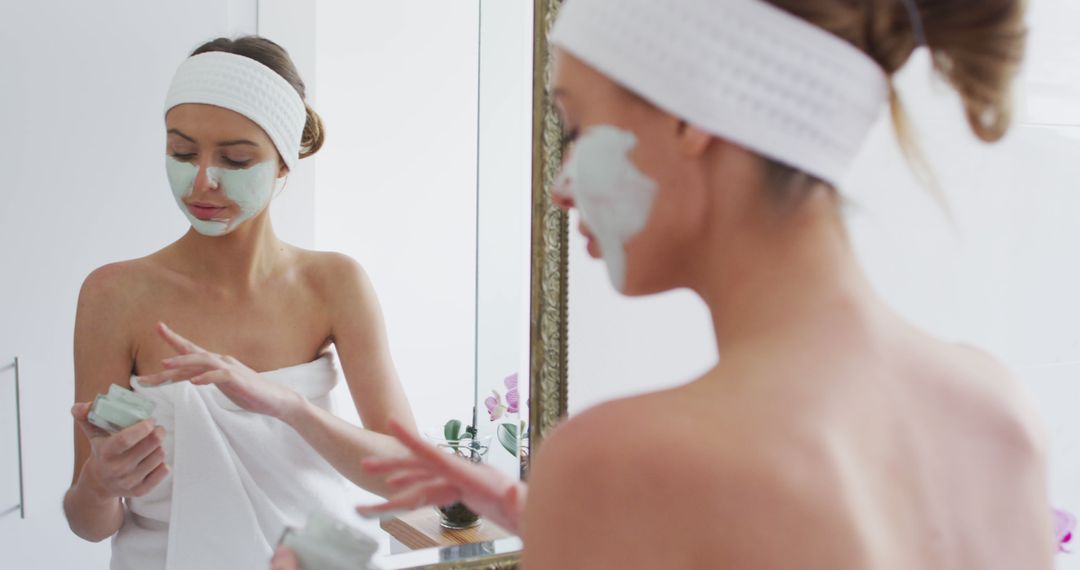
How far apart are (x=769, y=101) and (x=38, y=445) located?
643mm

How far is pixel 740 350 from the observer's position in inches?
19.6

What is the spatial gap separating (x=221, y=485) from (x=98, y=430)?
11cm

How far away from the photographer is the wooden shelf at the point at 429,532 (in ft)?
3.22

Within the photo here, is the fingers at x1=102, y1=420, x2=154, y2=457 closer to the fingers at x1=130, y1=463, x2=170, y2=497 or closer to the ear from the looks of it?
the fingers at x1=130, y1=463, x2=170, y2=497

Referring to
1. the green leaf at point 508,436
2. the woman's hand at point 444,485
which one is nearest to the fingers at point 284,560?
Answer: the woman's hand at point 444,485

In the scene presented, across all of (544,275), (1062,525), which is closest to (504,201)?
(544,275)

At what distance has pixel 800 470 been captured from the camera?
43 cm

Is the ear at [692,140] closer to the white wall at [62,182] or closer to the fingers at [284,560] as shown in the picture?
the fingers at [284,560]

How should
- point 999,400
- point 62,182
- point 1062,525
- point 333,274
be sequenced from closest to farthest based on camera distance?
point 999,400, point 62,182, point 333,274, point 1062,525

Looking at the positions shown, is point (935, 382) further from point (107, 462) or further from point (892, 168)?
point (892, 168)

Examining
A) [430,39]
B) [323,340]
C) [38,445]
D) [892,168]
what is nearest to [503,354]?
[323,340]

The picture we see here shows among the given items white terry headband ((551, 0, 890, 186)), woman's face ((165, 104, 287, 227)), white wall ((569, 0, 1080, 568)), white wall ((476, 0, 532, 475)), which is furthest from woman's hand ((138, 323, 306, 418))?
white terry headband ((551, 0, 890, 186))

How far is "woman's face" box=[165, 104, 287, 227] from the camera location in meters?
→ 0.81

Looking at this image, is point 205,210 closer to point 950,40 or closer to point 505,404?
point 505,404
